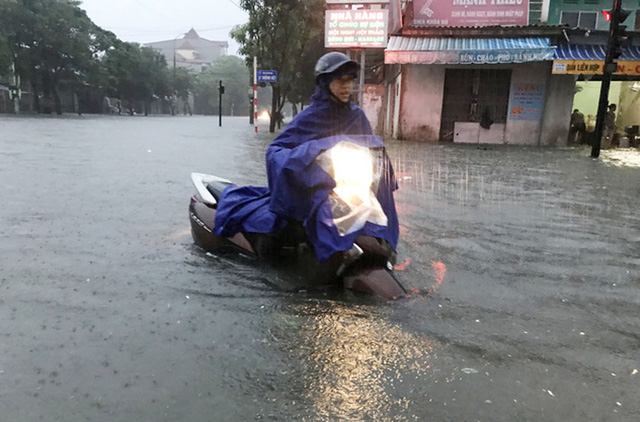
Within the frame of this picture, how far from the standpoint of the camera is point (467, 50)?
1619 cm

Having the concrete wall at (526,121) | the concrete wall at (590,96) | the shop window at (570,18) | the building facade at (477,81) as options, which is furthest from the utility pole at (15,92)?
the concrete wall at (590,96)

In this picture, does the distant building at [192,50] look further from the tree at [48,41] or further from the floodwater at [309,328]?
the floodwater at [309,328]

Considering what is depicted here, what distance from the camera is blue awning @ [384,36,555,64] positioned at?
1606 centimetres

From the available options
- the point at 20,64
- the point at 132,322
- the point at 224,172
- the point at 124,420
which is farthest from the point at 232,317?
the point at 20,64

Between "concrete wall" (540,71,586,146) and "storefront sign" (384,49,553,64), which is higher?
"storefront sign" (384,49,553,64)

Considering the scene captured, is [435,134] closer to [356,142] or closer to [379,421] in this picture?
[356,142]

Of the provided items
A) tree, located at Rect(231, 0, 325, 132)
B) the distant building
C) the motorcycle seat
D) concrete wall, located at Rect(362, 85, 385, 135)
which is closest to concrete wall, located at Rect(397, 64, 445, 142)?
concrete wall, located at Rect(362, 85, 385, 135)

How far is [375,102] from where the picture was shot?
76.4ft

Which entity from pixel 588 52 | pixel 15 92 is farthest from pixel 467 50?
pixel 15 92

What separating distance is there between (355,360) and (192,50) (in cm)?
12468

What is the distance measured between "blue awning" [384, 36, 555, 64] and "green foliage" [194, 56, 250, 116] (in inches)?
2883

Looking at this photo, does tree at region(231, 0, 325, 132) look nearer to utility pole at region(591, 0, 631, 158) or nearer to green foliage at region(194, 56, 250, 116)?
utility pole at region(591, 0, 631, 158)

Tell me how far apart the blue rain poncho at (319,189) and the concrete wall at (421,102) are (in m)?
16.1

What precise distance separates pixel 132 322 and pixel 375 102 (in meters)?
21.7
